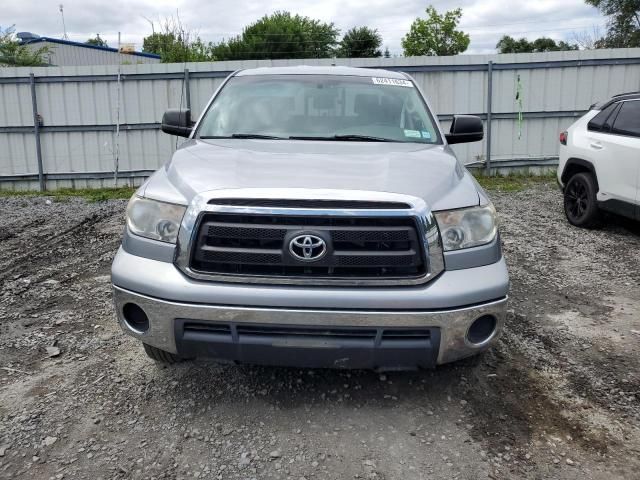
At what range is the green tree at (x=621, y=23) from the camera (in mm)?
34281

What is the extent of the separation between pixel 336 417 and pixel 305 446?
0.93 feet

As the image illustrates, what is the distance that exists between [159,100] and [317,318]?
9.95 m

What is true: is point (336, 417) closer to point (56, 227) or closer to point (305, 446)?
point (305, 446)

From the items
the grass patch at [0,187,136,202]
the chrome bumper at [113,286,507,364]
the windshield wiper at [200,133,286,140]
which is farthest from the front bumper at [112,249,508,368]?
the grass patch at [0,187,136,202]

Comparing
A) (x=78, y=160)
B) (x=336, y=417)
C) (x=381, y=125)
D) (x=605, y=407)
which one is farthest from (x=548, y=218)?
(x=78, y=160)

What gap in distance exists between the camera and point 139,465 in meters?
2.53

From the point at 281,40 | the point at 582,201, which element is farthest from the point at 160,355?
the point at 281,40

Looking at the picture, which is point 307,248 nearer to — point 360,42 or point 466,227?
point 466,227

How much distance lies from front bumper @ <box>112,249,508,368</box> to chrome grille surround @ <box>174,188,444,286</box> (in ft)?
0.13

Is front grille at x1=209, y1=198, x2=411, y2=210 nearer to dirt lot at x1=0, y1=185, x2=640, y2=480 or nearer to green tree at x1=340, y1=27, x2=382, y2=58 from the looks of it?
dirt lot at x1=0, y1=185, x2=640, y2=480

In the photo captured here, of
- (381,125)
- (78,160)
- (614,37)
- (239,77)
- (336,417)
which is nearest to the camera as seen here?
(336,417)

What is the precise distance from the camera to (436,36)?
178 ft

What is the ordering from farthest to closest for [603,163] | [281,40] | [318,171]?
[281,40], [603,163], [318,171]

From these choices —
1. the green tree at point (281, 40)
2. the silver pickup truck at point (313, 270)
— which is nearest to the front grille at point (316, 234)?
the silver pickup truck at point (313, 270)
